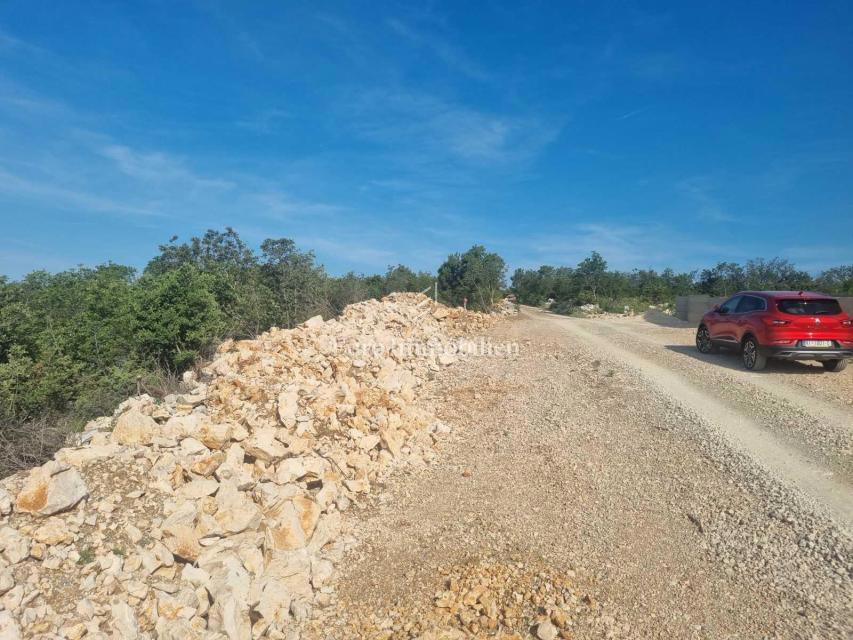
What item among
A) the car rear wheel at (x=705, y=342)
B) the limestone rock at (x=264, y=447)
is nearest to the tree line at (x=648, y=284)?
the car rear wheel at (x=705, y=342)

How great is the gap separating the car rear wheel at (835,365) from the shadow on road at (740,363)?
0.36 feet

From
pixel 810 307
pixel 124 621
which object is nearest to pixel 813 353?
pixel 810 307

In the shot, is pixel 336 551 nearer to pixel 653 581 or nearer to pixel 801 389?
pixel 653 581

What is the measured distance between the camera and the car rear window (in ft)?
27.8

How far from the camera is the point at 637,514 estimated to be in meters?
4.78

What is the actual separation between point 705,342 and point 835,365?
2622 millimetres

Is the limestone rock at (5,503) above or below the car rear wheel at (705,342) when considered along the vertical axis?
below

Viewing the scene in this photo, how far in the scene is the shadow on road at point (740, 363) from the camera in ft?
29.9

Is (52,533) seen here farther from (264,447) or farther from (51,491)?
(264,447)

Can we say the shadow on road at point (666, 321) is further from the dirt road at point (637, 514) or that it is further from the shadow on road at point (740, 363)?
the dirt road at point (637, 514)

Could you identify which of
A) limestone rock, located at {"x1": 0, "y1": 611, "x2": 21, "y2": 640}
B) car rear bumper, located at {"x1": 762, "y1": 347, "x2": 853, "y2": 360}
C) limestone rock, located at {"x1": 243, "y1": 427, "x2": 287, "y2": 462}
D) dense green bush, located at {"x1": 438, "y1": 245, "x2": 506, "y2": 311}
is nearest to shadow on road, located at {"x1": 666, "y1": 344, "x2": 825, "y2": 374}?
car rear bumper, located at {"x1": 762, "y1": 347, "x2": 853, "y2": 360}

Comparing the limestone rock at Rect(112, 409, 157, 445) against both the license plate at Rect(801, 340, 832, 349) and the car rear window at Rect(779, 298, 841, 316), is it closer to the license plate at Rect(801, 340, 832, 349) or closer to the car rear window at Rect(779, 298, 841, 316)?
the car rear window at Rect(779, 298, 841, 316)

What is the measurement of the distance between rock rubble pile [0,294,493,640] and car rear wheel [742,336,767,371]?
21.9ft

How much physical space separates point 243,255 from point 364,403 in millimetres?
20410
